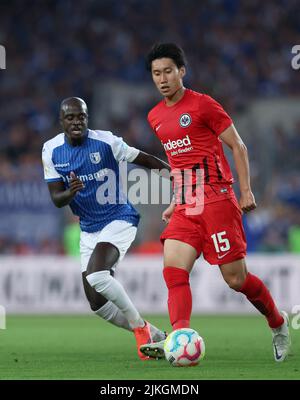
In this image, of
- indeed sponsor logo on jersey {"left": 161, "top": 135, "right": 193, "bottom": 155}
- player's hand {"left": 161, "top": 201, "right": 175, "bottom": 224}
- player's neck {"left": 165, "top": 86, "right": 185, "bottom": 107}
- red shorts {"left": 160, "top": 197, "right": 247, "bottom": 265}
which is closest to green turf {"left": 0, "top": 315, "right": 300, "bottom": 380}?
red shorts {"left": 160, "top": 197, "right": 247, "bottom": 265}

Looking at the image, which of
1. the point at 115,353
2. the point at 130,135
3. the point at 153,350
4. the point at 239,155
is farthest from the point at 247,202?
the point at 130,135

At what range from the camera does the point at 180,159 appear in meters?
7.43

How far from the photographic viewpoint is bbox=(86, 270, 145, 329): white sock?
792 cm

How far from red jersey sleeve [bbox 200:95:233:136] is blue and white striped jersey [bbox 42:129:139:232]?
1248 mm

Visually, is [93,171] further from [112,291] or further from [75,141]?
[112,291]

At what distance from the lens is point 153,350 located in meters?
7.68

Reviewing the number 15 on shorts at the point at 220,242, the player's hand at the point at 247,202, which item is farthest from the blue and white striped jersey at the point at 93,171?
the player's hand at the point at 247,202

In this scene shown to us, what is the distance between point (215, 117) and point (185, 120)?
224 millimetres

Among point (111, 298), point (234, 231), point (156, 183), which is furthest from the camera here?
point (156, 183)

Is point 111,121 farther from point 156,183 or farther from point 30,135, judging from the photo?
point 156,183

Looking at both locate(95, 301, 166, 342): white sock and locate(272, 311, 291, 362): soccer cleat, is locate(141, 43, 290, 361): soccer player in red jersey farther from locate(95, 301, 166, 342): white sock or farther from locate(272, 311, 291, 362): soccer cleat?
locate(95, 301, 166, 342): white sock
